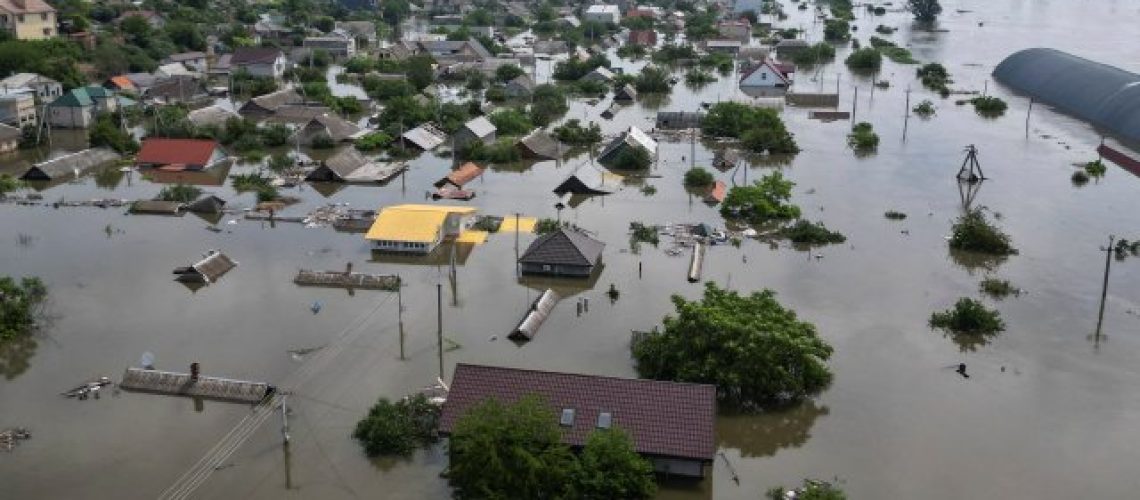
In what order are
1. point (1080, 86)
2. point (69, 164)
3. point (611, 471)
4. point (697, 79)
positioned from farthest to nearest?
point (697, 79) < point (1080, 86) < point (69, 164) < point (611, 471)

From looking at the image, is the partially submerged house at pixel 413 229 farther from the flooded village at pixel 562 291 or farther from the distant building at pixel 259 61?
the distant building at pixel 259 61

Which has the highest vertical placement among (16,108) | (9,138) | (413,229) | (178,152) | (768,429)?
(16,108)

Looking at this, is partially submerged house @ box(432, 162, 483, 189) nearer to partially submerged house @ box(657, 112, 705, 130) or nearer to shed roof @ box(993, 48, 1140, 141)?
partially submerged house @ box(657, 112, 705, 130)

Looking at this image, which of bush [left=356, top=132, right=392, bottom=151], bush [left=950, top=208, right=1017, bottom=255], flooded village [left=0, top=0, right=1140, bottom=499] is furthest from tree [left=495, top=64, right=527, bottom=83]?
bush [left=950, top=208, right=1017, bottom=255]

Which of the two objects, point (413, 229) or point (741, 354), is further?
point (413, 229)

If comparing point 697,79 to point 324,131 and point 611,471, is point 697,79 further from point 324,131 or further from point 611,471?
point 611,471

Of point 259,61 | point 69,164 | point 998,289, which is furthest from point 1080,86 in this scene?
point 69,164
